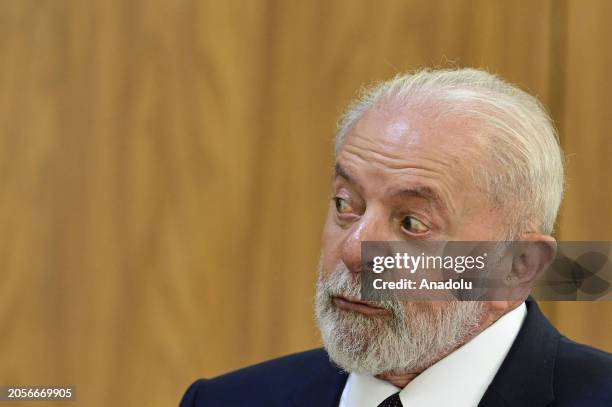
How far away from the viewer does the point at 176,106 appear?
7.75ft

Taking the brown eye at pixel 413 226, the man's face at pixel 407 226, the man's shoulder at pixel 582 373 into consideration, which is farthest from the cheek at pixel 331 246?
the man's shoulder at pixel 582 373

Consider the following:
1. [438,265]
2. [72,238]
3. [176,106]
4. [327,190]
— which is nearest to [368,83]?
[327,190]

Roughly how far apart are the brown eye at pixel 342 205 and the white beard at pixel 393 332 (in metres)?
0.10

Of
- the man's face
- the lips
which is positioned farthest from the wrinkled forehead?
the lips

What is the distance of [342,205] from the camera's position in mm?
1649

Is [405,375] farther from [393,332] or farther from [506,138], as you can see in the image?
[506,138]

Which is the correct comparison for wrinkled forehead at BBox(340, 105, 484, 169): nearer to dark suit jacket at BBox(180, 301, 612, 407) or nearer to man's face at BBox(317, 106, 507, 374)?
man's face at BBox(317, 106, 507, 374)

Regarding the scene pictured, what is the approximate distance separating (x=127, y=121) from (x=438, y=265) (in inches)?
39.5

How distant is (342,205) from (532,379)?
14.7 inches

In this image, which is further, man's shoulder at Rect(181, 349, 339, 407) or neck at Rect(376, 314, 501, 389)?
man's shoulder at Rect(181, 349, 339, 407)

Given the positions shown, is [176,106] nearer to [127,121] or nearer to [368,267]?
[127,121]

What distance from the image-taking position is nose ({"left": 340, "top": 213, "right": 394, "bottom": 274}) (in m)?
1.56

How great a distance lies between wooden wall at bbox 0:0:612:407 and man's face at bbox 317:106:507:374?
0.72 metres

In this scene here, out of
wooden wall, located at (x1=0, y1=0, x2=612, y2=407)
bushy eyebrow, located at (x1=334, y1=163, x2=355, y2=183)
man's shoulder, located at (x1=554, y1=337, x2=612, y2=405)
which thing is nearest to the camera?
man's shoulder, located at (x1=554, y1=337, x2=612, y2=405)
